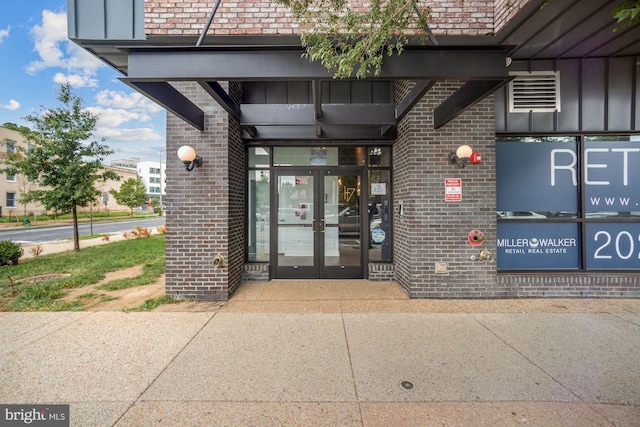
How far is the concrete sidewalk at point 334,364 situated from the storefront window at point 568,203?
0.90 metres

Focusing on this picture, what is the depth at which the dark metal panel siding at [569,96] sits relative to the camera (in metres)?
4.75

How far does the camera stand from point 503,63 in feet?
10.4

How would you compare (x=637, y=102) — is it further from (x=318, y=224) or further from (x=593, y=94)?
(x=318, y=224)

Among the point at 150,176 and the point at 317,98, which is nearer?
the point at 317,98

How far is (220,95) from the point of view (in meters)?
3.95

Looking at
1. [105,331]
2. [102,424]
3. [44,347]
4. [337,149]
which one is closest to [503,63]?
[337,149]

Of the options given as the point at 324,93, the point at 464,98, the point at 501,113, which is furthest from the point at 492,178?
the point at 324,93

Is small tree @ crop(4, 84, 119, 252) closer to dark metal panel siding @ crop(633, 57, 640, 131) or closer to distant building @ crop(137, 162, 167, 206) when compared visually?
dark metal panel siding @ crop(633, 57, 640, 131)

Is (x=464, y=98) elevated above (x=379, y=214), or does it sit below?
above

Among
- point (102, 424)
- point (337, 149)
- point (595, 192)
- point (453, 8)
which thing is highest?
point (453, 8)

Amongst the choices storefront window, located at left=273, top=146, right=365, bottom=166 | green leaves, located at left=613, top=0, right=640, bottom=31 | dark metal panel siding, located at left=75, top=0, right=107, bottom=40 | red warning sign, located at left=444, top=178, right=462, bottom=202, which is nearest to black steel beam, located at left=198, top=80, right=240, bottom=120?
storefront window, located at left=273, top=146, right=365, bottom=166

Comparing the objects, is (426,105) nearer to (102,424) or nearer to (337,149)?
(337,149)

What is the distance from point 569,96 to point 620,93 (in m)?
0.81

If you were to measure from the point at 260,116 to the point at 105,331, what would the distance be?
12.6 ft
